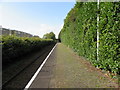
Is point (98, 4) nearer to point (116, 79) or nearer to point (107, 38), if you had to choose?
point (107, 38)

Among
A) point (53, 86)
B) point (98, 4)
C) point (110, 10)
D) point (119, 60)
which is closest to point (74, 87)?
point (53, 86)

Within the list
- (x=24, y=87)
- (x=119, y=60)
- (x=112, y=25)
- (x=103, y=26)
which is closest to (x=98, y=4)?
(x=103, y=26)

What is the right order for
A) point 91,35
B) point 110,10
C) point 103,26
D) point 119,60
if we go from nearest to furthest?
point 119,60 → point 110,10 → point 103,26 → point 91,35

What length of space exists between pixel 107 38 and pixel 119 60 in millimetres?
1026

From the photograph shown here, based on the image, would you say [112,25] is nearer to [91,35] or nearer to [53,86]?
[91,35]

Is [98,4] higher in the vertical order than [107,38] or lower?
higher

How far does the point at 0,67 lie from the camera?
6652 millimetres

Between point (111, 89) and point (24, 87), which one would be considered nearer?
point (111, 89)

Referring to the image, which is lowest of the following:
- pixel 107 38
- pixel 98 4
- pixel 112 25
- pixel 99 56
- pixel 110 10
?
pixel 99 56

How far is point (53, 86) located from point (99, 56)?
2948mm

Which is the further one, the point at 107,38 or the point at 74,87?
the point at 107,38

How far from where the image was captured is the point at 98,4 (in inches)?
251

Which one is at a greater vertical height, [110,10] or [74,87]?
[110,10]

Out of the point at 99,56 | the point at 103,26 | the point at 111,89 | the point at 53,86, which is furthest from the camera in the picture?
the point at 99,56
